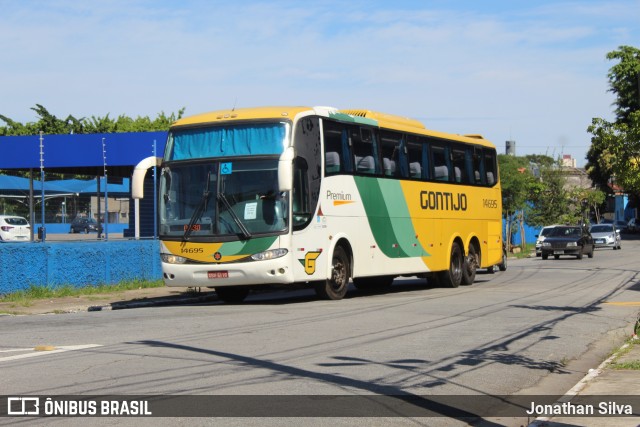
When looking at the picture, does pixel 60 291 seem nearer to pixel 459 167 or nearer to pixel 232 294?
pixel 232 294

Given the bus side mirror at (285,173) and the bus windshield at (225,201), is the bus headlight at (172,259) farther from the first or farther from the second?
the bus side mirror at (285,173)

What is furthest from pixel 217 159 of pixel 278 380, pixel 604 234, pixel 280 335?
pixel 604 234

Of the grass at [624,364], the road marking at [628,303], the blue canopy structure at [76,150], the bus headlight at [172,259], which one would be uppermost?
the blue canopy structure at [76,150]

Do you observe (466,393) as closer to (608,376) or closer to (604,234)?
(608,376)

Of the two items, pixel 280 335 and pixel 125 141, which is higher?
pixel 125 141

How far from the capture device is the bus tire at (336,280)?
20406mm

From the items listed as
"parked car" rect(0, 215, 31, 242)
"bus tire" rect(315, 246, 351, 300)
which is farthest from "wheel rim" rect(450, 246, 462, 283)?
"parked car" rect(0, 215, 31, 242)

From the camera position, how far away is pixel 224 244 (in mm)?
18688

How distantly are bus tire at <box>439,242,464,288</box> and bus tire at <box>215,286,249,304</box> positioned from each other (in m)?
6.34

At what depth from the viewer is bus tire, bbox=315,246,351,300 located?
20.4 m

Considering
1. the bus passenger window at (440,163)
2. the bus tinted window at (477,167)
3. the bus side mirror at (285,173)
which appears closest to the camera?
the bus side mirror at (285,173)

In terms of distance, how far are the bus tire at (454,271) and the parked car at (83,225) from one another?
48.5ft

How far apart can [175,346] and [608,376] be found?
5.24 meters

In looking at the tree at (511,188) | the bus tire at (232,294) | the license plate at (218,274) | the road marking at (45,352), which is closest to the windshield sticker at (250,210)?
the license plate at (218,274)
